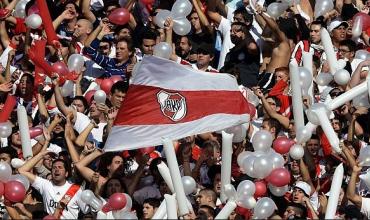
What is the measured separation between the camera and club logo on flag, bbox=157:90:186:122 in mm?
19484

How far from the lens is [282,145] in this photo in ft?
64.5

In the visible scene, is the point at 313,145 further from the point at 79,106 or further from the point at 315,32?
the point at 79,106

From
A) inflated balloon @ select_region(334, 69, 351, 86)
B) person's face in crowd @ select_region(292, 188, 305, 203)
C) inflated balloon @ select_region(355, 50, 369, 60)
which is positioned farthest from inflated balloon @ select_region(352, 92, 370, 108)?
person's face in crowd @ select_region(292, 188, 305, 203)

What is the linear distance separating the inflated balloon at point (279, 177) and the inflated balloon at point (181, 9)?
2989mm

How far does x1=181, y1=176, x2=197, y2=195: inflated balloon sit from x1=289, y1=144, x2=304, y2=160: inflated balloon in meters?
0.98

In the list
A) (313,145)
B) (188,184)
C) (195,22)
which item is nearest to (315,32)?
(195,22)

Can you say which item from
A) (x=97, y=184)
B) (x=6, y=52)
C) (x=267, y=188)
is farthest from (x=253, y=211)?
(x=6, y=52)

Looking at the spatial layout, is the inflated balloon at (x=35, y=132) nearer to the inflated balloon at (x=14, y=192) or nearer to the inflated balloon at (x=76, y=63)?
the inflated balloon at (x=76, y=63)

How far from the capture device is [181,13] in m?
21.6

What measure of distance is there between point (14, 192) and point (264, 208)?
8.58 feet

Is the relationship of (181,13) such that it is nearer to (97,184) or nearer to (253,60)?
(253,60)

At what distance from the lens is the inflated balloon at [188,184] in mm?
19141

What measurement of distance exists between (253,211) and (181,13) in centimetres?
355

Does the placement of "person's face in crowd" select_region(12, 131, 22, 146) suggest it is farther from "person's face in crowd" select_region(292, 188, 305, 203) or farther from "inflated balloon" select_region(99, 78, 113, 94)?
"person's face in crowd" select_region(292, 188, 305, 203)
